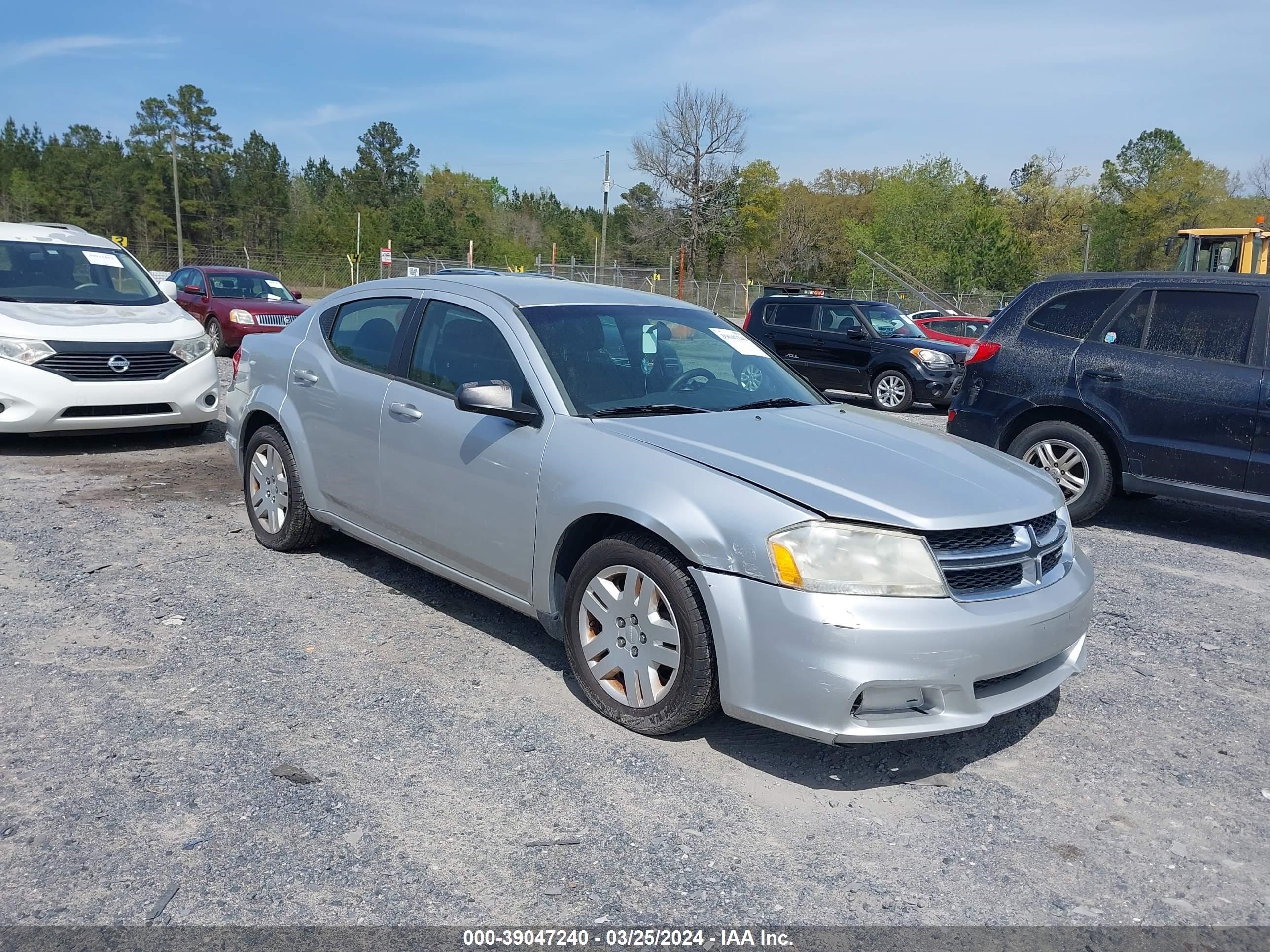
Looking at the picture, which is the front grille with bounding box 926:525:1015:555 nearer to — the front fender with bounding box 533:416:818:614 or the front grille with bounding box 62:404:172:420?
the front fender with bounding box 533:416:818:614

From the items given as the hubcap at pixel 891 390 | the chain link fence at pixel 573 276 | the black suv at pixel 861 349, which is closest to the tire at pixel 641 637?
the black suv at pixel 861 349

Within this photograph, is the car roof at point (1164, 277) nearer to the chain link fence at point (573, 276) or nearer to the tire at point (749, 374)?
the tire at point (749, 374)

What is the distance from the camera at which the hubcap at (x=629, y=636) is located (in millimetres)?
3570

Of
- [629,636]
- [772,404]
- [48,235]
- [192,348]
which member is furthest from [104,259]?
[629,636]

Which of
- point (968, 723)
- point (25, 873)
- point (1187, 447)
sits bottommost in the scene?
point (25, 873)

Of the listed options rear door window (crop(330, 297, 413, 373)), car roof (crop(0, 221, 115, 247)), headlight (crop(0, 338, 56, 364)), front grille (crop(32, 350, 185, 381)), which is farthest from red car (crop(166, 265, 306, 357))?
rear door window (crop(330, 297, 413, 373))

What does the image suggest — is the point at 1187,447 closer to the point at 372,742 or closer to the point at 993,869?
the point at 993,869

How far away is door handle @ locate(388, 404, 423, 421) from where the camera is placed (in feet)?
15.2

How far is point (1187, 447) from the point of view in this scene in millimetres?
6781

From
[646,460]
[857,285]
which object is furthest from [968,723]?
[857,285]

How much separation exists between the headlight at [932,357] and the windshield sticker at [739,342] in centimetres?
1072

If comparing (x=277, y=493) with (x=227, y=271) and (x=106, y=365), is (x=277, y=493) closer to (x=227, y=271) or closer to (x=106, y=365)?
(x=106, y=365)

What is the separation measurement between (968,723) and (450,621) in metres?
2.56

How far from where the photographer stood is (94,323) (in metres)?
8.52
